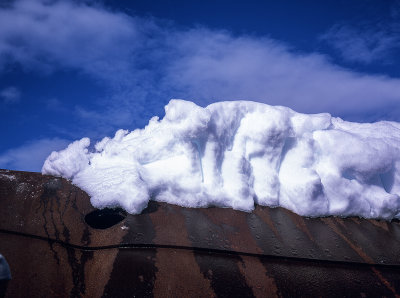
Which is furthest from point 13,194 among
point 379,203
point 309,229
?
point 379,203

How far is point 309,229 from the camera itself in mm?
2262

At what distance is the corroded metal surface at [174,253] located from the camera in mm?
1442

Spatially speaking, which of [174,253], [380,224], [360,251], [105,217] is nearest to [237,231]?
[174,253]

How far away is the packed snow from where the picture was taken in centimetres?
254

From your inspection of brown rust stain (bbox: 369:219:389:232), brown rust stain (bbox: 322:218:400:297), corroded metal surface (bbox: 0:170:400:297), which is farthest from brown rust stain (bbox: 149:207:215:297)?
brown rust stain (bbox: 369:219:389:232)

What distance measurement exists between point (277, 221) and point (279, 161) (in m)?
0.95

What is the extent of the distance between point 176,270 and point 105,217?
0.86 metres

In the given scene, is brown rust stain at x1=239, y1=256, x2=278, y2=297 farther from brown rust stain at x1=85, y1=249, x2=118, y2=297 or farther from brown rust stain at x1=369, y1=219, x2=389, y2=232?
brown rust stain at x1=369, y1=219, x2=389, y2=232

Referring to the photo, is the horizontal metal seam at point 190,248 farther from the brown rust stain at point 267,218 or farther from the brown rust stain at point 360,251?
the brown rust stain at point 267,218

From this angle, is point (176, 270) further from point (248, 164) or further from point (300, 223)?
point (248, 164)

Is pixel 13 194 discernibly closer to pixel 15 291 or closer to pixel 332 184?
pixel 15 291

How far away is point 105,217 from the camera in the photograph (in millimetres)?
2070

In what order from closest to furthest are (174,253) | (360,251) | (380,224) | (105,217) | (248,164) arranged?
(174,253) < (360,251) < (105,217) < (380,224) < (248,164)

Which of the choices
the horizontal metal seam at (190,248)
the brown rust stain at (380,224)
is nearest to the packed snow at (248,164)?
the brown rust stain at (380,224)
